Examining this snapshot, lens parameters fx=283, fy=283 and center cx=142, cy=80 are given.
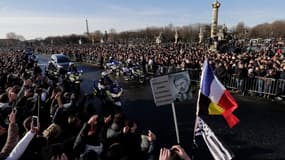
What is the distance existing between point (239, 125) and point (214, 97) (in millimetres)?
5403

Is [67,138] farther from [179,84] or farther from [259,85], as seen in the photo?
[259,85]

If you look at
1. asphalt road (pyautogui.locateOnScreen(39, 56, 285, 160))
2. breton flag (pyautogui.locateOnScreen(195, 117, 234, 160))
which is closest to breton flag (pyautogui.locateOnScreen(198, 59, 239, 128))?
breton flag (pyautogui.locateOnScreen(195, 117, 234, 160))

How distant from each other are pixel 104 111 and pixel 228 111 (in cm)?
725

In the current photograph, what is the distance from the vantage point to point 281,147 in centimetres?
738

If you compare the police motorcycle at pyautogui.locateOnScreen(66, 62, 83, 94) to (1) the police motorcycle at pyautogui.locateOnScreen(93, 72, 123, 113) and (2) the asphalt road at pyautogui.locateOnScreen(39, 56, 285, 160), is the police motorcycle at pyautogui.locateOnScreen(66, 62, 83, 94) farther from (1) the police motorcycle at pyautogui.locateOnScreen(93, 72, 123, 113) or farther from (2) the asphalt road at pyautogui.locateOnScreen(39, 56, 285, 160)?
(2) the asphalt road at pyautogui.locateOnScreen(39, 56, 285, 160)

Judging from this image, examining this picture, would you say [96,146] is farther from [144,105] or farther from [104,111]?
[144,105]

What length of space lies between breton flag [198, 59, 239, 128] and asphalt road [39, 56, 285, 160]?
299cm

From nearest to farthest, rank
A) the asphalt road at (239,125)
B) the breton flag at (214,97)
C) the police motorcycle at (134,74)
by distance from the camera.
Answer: the breton flag at (214,97), the asphalt road at (239,125), the police motorcycle at (134,74)

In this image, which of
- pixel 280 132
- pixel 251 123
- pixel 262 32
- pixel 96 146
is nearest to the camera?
pixel 96 146

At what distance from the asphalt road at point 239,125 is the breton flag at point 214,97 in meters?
2.99

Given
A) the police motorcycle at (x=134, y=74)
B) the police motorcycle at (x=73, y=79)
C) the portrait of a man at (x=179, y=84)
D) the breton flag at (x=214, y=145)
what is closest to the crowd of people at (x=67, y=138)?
the breton flag at (x=214, y=145)

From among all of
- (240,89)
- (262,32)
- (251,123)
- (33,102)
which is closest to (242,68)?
(240,89)

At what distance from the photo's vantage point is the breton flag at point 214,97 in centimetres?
430

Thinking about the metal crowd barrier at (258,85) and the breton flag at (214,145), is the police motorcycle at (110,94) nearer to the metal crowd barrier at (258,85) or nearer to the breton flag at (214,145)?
the metal crowd barrier at (258,85)
